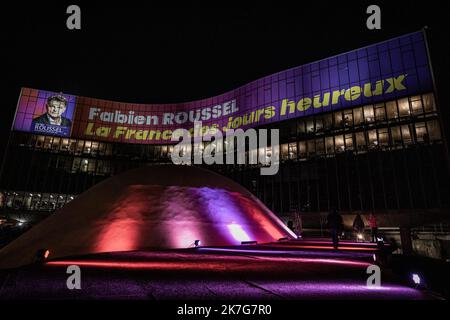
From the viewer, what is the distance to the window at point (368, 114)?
3496 cm

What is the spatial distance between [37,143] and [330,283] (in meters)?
55.2

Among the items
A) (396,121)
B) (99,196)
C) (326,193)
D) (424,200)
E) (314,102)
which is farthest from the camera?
(314,102)

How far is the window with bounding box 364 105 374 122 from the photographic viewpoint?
35.0m

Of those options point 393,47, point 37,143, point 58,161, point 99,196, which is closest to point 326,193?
point 393,47

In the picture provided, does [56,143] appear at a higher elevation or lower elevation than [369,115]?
lower

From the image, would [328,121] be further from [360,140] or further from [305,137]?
[360,140]

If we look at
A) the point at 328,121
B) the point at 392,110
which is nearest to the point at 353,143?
the point at 328,121

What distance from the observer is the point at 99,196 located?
14453 mm

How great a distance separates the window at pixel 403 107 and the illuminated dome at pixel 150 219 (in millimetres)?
26860

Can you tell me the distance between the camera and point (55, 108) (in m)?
Answer: 49.1

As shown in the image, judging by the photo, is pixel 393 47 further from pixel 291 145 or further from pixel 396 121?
pixel 291 145

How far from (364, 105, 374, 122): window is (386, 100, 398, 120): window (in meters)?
1.87

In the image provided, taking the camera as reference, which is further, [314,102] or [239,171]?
[239,171]

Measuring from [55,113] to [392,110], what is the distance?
57.1m
